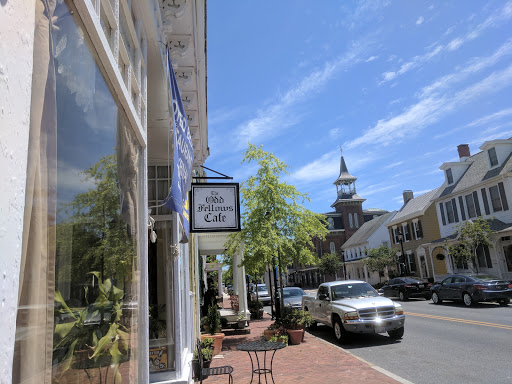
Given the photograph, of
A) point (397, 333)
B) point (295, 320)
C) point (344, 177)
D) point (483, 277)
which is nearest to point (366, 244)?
point (344, 177)

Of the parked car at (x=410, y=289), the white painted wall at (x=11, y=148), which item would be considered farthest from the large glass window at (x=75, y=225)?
the parked car at (x=410, y=289)

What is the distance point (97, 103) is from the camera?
2.42 m

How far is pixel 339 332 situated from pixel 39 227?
36.6 feet

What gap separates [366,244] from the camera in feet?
182

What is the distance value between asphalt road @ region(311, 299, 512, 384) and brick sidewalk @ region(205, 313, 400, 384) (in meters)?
0.62

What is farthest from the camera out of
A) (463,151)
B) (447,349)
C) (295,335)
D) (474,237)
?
(463,151)

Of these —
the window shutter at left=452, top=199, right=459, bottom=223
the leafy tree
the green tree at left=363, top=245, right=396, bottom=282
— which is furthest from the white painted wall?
the leafy tree

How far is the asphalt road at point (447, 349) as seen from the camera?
7.12 m

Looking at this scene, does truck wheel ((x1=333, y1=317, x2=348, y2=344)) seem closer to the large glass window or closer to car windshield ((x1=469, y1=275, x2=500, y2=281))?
the large glass window

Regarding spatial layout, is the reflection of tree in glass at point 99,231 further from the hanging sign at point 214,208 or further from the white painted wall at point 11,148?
the hanging sign at point 214,208

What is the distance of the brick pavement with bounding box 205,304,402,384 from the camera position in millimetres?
6980

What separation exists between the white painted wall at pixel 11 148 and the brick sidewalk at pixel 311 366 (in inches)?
264

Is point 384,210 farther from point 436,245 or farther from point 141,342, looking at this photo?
point 141,342

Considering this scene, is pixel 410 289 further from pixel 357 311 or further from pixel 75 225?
pixel 75 225
